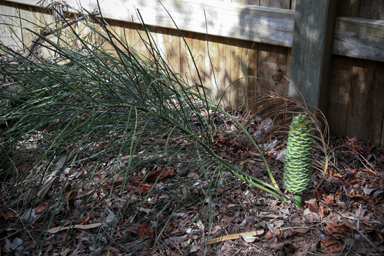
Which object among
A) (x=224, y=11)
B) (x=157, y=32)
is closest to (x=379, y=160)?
(x=224, y=11)

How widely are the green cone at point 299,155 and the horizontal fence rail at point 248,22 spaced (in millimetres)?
755

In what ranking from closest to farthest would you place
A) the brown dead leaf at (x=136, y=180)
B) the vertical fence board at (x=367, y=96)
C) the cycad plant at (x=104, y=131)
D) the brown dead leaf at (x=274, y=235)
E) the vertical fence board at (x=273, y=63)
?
the cycad plant at (x=104, y=131) → the brown dead leaf at (x=274, y=235) → the brown dead leaf at (x=136, y=180) → the vertical fence board at (x=367, y=96) → the vertical fence board at (x=273, y=63)

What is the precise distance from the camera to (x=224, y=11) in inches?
121

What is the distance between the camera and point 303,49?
264cm

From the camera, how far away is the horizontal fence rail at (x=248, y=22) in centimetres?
239

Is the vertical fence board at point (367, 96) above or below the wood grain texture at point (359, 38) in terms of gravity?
below

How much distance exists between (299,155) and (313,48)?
3.59 ft

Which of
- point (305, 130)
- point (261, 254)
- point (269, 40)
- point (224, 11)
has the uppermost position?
point (224, 11)

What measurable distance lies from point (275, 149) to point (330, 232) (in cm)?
91

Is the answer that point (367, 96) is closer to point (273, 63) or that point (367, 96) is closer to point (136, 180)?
point (273, 63)

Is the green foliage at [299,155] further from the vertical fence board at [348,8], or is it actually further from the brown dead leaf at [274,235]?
the vertical fence board at [348,8]

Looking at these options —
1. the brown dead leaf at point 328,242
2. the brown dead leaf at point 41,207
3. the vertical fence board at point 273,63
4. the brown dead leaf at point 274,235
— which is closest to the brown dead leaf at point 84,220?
the brown dead leaf at point 41,207

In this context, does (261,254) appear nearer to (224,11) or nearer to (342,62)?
(342,62)

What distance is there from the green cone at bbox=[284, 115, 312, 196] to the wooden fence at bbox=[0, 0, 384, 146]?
1.91ft
